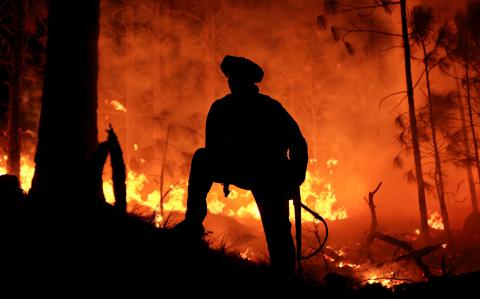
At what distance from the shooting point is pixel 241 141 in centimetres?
338

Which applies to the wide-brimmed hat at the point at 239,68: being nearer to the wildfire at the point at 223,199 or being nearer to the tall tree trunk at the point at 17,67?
the tall tree trunk at the point at 17,67

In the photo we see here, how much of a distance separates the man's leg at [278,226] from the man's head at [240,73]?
0.96m

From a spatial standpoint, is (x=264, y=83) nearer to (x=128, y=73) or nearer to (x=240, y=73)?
(x=128, y=73)

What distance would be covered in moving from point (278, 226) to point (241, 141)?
83 centimetres

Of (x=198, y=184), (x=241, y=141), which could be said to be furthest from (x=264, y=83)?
(x=198, y=184)

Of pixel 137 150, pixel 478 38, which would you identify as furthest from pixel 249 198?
pixel 478 38

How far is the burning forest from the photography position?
3367 millimetres

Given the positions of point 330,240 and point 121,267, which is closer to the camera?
point 121,267

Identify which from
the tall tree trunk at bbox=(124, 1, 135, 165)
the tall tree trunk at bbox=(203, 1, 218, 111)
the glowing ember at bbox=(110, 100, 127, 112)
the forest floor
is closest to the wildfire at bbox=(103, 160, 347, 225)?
the tall tree trunk at bbox=(124, 1, 135, 165)

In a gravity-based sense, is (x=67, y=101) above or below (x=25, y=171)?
below

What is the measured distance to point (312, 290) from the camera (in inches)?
121

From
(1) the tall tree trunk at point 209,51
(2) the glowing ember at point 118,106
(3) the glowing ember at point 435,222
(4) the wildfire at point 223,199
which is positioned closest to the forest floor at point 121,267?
(4) the wildfire at point 223,199

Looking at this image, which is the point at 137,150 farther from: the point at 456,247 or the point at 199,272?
the point at 199,272

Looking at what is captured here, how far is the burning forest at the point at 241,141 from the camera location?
337 cm
